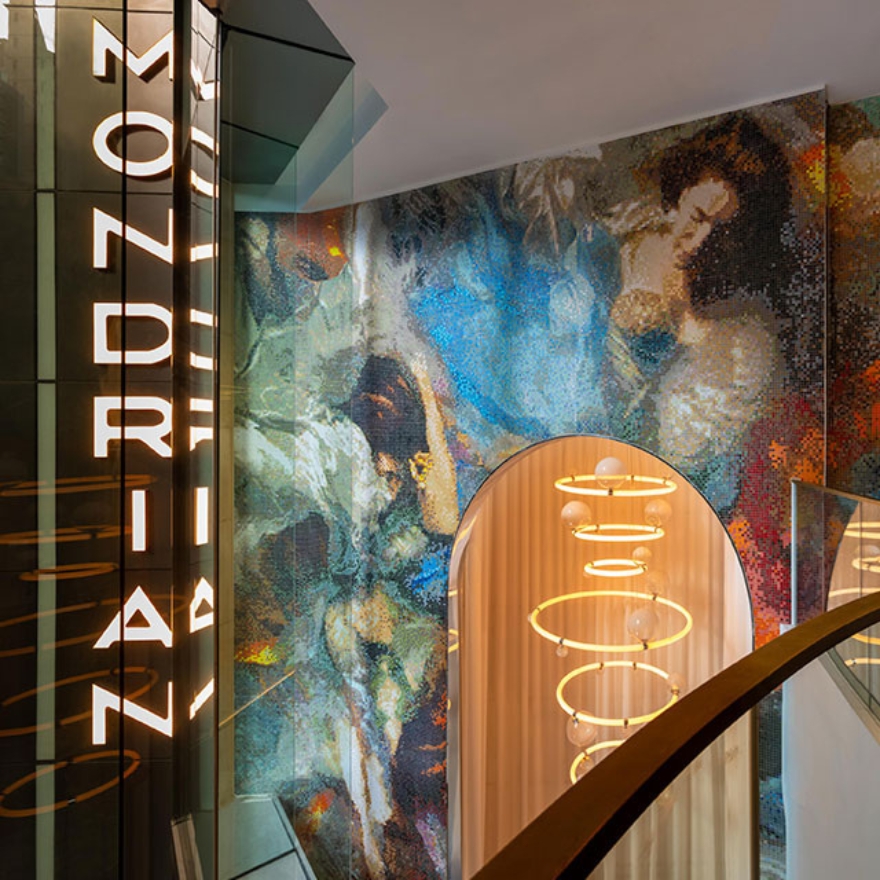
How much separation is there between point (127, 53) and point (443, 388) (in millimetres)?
3594

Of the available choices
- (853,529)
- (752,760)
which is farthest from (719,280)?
(752,760)

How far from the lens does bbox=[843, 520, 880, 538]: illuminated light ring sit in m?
3.35

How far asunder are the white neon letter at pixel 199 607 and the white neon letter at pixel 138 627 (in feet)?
0.42

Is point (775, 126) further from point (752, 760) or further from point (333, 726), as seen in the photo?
point (333, 726)

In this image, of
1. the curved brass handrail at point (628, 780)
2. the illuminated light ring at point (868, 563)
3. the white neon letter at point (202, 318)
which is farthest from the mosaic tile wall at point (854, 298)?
the white neon letter at point (202, 318)

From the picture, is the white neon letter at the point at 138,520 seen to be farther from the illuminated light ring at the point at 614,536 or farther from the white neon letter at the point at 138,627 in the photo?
the illuminated light ring at the point at 614,536

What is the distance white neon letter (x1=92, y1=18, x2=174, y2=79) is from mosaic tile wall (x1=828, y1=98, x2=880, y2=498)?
424 centimetres

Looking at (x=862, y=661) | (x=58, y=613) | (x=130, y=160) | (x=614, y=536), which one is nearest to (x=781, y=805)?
(x=862, y=661)

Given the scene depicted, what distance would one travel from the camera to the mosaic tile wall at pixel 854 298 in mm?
4766

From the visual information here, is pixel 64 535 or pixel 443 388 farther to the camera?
pixel 443 388

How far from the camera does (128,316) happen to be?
2.98 metres

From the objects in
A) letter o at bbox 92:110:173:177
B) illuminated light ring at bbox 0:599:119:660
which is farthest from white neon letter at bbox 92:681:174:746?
letter o at bbox 92:110:173:177

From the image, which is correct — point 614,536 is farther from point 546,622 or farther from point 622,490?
point 546,622

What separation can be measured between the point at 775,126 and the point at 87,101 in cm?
414
